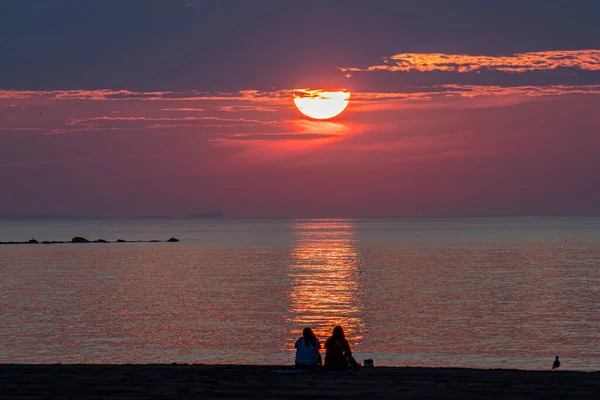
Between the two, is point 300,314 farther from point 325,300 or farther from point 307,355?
point 307,355

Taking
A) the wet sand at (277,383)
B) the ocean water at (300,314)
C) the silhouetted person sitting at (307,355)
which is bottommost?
the wet sand at (277,383)

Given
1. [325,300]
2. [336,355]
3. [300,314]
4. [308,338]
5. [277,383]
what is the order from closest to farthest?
[277,383] → [336,355] → [308,338] → [300,314] → [325,300]

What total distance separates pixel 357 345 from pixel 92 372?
24.9 metres

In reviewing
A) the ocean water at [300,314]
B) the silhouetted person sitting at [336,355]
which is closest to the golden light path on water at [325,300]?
the ocean water at [300,314]

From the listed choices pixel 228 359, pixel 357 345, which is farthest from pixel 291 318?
pixel 228 359

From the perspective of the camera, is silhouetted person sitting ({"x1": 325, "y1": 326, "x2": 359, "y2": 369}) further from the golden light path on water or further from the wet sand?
the golden light path on water

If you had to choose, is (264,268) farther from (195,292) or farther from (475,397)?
(475,397)

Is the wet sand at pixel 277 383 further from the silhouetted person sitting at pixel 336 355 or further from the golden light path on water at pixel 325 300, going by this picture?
the golden light path on water at pixel 325 300

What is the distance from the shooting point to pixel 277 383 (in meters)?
18.9

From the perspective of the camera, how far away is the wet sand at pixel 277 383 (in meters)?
17.2

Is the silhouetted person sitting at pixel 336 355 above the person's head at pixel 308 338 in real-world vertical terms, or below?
below

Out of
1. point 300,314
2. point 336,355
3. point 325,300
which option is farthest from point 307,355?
point 325,300

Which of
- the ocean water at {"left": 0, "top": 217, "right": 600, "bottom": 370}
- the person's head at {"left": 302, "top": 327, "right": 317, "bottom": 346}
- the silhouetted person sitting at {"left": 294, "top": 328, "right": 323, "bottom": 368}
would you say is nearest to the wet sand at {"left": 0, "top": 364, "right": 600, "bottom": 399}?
the silhouetted person sitting at {"left": 294, "top": 328, "right": 323, "bottom": 368}

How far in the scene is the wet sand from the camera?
1722 centimetres
